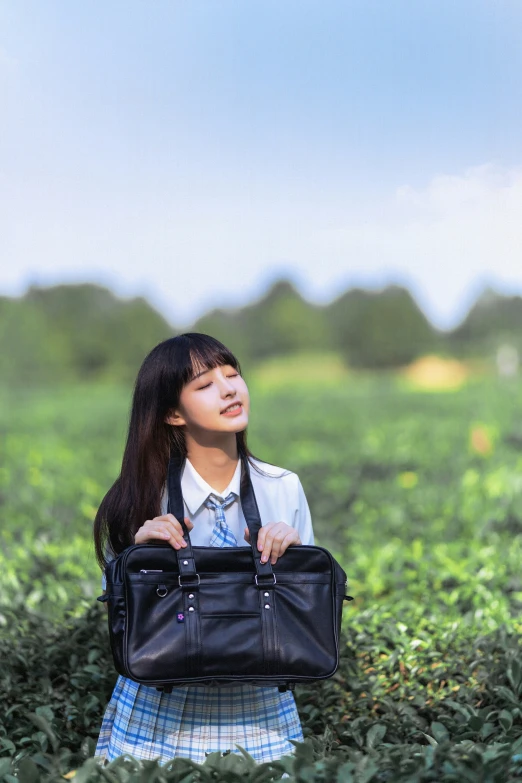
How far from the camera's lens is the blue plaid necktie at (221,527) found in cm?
241

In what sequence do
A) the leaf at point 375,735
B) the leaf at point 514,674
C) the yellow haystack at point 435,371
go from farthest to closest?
the yellow haystack at point 435,371
the leaf at point 514,674
the leaf at point 375,735

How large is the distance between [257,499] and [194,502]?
16cm

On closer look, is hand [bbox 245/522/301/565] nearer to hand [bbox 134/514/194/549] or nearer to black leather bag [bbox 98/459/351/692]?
black leather bag [bbox 98/459/351/692]

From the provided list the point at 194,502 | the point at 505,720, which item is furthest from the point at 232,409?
the point at 505,720

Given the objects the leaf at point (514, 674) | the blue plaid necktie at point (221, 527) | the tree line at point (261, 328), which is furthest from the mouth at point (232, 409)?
the tree line at point (261, 328)

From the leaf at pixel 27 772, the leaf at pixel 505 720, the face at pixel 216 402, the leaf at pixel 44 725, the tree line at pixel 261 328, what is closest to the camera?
the leaf at pixel 27 772

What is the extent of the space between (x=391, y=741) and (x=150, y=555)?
1.29 m

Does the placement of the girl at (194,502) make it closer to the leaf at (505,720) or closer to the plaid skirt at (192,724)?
the plaid skirt at (192,724)

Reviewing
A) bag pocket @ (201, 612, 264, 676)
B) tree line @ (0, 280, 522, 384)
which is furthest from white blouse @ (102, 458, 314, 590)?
tree line @ (0, 280, 522, 384)

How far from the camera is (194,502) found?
2.42 meters

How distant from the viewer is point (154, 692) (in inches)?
94.0

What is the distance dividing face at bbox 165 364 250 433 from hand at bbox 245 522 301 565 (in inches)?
10.1

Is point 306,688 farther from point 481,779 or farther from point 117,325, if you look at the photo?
point 117,325

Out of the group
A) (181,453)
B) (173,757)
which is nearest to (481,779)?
(173,757)
